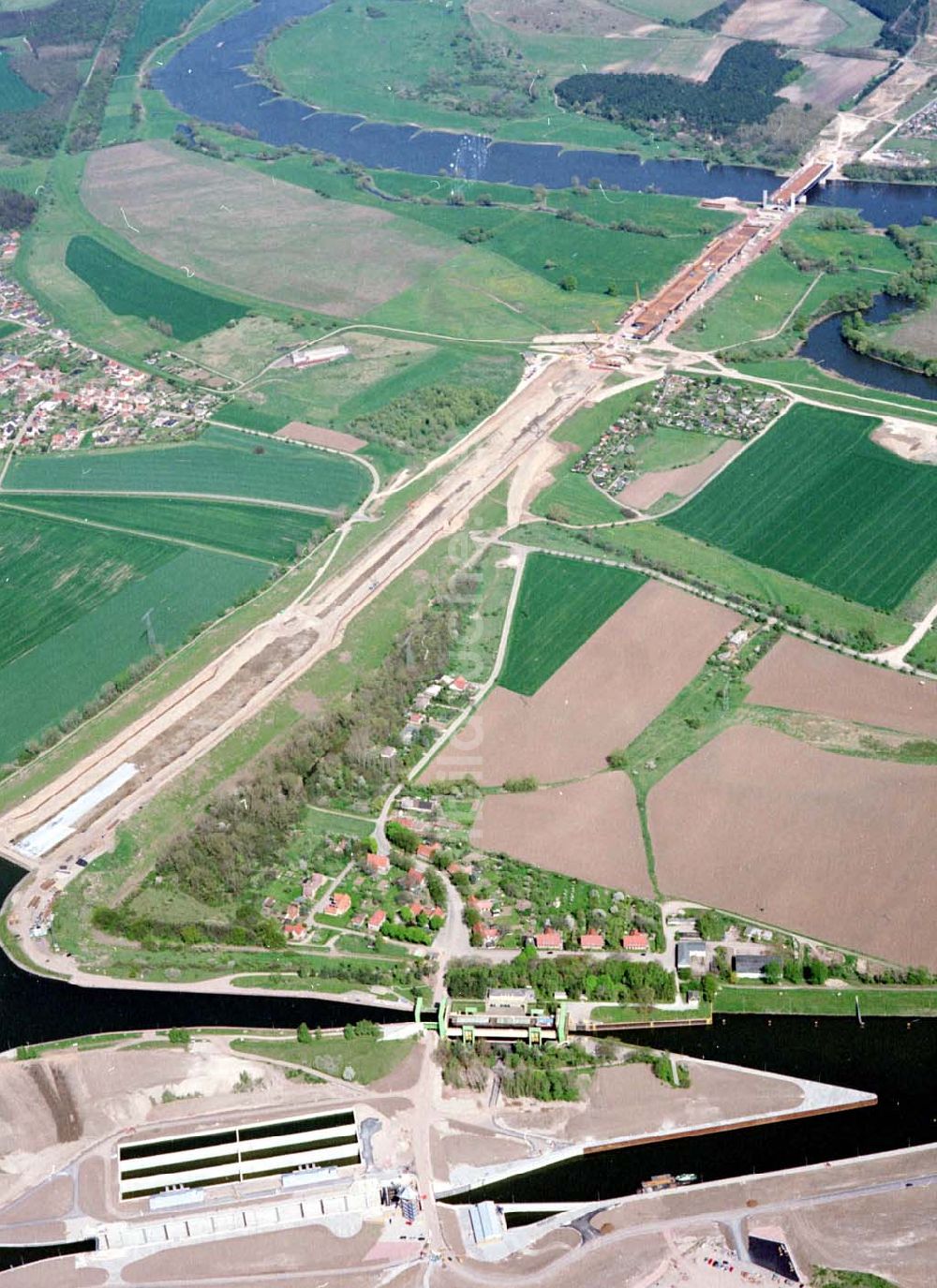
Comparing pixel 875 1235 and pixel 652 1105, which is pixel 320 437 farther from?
pixel 875 1235

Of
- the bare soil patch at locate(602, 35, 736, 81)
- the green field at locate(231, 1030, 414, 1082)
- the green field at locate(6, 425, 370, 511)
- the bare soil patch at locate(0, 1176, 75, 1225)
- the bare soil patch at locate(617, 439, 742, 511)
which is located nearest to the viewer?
the bare soil patch at locate(0, 1176, 75, 1225)

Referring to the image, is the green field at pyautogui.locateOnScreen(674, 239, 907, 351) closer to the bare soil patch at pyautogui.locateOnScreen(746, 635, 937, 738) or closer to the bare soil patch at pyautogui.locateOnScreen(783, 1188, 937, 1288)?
the bare soil patch at pyautogui.locateOnScreen(746, 635, 937, 738)

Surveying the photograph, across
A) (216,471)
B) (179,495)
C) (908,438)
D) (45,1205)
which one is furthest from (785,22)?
(45,1205)

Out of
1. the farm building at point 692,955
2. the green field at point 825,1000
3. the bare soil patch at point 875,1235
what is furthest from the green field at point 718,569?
the bare soil patch at point 875,1235

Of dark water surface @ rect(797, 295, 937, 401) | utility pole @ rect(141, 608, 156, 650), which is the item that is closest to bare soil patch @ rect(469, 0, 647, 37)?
dark water surface @ rect(797, 295, 937, 401)

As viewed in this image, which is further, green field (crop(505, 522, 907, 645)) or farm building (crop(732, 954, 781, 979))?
green field (crop(505, 522, 907, 645))

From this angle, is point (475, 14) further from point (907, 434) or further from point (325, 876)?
point (325, 876)

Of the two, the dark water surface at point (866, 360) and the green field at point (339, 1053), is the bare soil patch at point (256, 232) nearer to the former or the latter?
the dark water surface at point (866, 360)
